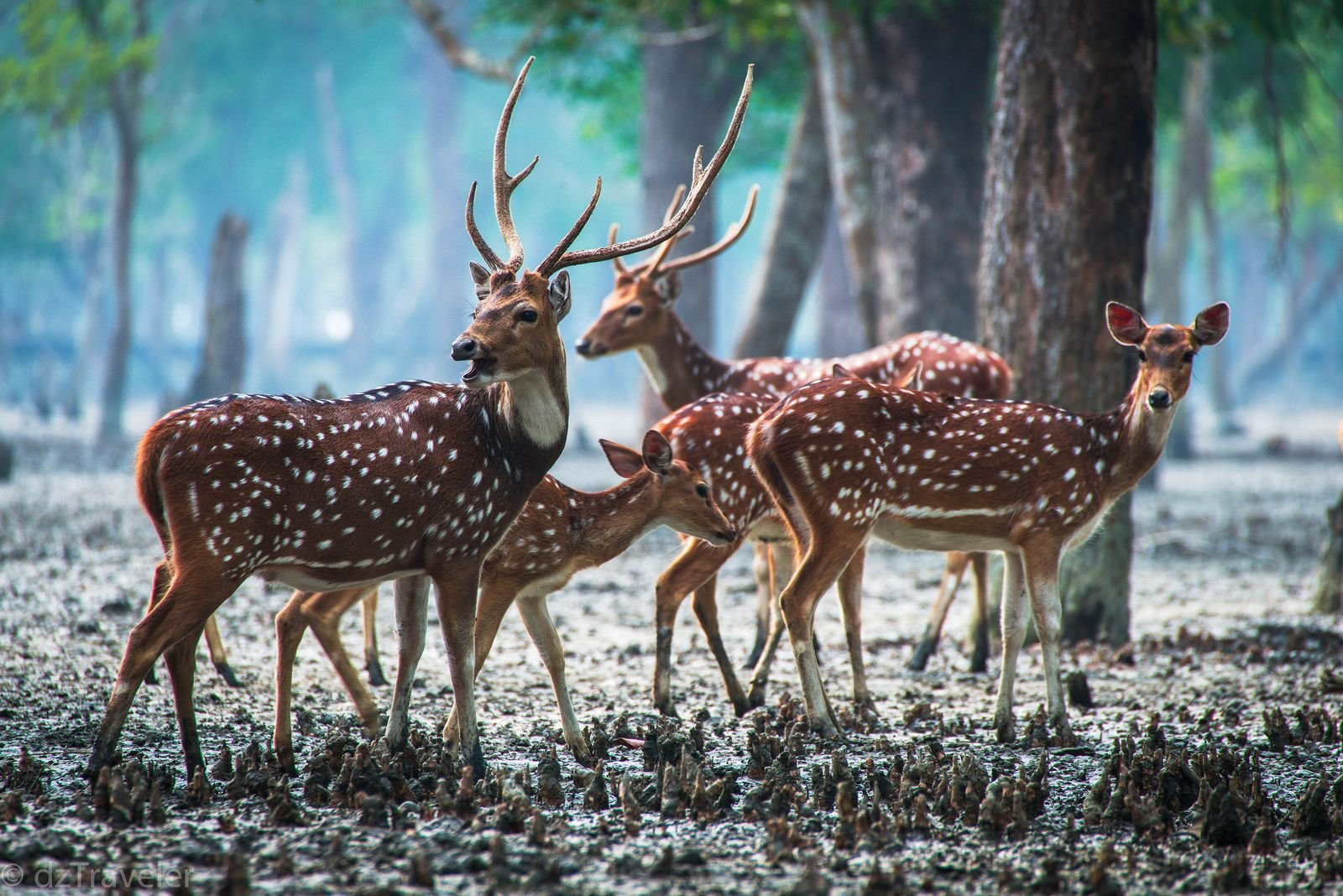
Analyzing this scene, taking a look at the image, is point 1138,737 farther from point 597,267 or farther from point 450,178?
point 597,267

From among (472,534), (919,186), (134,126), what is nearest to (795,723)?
(472,534)

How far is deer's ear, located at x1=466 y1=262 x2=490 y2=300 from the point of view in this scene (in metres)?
5.34

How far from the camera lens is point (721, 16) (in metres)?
15.0

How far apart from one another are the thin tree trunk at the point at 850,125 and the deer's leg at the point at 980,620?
502 cm

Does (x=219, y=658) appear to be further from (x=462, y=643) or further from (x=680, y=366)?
(x=680, y=366)

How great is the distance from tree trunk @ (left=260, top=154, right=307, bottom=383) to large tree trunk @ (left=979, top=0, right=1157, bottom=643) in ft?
128

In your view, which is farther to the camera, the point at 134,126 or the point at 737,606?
the point at 134,126

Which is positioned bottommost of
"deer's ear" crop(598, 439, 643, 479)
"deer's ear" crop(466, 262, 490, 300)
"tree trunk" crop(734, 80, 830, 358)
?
"deer's ear" crop(598, 439, 643, 479)

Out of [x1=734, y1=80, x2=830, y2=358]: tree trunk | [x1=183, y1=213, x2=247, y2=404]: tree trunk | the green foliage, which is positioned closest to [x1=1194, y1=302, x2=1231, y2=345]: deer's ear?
[x1=734, y1=80, x2=830, y2=358]: tree trunk

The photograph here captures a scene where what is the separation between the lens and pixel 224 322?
19.0m

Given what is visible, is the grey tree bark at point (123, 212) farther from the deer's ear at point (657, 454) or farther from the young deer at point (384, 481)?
the young deer at point (384, 481)

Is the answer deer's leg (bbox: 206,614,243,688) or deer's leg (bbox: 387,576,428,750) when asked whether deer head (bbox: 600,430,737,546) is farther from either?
deer's leg (bbox: 206,614,243,688)

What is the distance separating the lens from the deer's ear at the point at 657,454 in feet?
20.1

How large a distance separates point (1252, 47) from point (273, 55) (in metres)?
34.0
